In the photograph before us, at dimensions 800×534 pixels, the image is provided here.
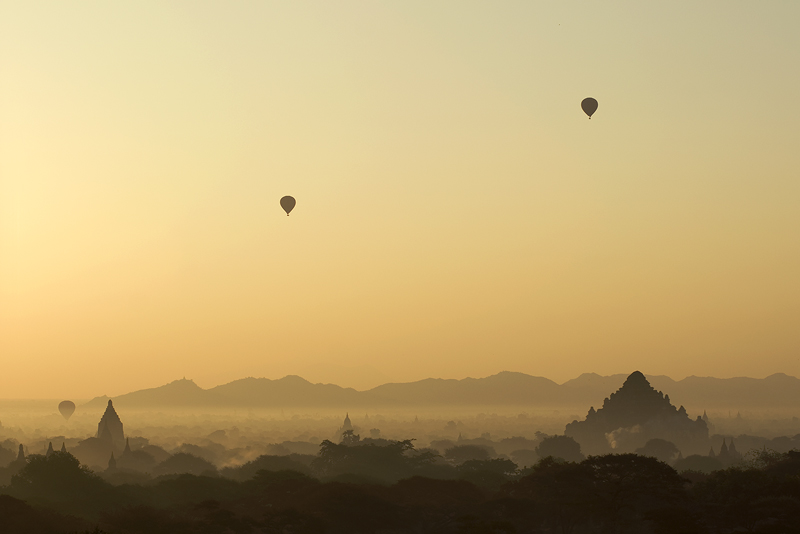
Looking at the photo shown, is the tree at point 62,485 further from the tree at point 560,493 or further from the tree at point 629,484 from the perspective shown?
the tree at point 629,484

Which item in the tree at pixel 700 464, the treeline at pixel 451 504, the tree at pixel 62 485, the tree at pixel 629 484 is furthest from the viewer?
the tree at pixel 700 464

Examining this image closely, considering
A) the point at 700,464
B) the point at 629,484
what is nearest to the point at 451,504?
the point at 629,484

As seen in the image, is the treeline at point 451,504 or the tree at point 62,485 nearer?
the treeline at point 451,504

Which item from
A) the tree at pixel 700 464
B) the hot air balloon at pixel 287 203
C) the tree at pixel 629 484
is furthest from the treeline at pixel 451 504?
the tree at pixel 700 464

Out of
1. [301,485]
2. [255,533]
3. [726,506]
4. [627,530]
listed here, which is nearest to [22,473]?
[301,485]

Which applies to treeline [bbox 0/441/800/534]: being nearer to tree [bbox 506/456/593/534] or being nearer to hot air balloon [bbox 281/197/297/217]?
tree [bbox 506/456/593/534]

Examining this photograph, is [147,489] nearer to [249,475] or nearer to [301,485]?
[301,485]

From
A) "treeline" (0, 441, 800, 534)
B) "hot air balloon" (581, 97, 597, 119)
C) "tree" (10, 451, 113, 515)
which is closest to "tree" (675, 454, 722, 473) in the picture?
"treeline" (0, 441, 800, 534)
